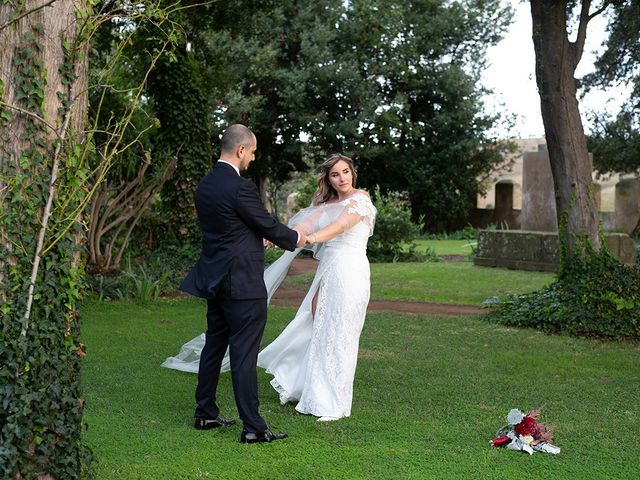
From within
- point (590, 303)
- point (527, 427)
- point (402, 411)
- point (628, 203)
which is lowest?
point (402, 411)

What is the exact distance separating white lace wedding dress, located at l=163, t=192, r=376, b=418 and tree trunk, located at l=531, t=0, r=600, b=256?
5346mm

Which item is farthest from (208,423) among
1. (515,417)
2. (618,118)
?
(618,118)

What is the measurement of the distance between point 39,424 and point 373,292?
35.5 feet

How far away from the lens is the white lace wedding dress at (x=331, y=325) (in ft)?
21.7

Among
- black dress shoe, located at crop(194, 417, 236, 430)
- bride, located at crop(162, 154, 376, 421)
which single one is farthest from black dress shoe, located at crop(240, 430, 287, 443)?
bride, located at crop(162, 154, 376, 421)

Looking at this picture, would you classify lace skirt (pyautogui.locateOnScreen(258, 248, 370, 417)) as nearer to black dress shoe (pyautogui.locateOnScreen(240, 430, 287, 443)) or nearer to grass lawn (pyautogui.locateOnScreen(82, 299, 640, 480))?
grass lawn (pyautogui.locateOnScreen(82, 299, 640, 480))

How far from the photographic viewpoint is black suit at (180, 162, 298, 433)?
226 inches

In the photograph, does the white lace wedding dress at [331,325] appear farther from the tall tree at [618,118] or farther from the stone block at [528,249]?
the tall tree at [618,118]

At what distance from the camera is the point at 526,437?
18.6ft

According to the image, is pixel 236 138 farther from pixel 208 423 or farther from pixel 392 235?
pixel 392 235

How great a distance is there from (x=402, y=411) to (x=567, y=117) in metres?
6.06

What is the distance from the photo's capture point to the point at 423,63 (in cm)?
3238

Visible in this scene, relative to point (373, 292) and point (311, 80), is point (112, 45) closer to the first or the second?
point (373, 292)

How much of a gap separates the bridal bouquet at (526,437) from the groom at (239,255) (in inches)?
58.7
